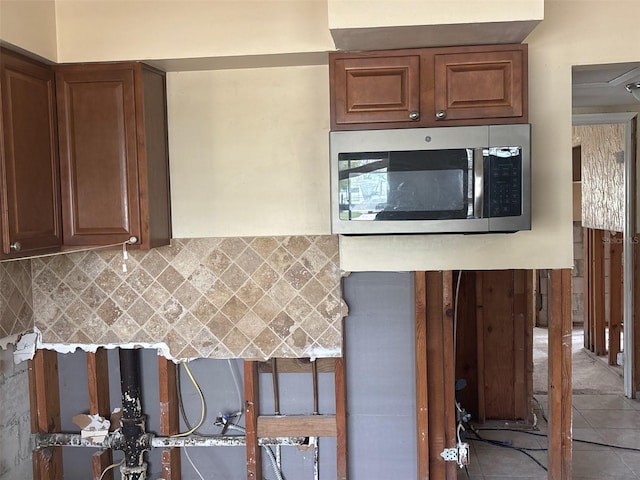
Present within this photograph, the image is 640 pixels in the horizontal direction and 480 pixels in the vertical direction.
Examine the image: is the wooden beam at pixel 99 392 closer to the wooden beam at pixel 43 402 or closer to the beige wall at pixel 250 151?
the wooden beam at pixel 43 402

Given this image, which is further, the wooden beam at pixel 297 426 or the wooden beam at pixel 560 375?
the wooden beam at pixel 297 426

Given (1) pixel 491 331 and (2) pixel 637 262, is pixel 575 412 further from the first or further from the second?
(2) pixel 637 262

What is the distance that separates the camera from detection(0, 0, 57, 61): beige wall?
6.34 feet

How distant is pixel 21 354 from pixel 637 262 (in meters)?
4.08

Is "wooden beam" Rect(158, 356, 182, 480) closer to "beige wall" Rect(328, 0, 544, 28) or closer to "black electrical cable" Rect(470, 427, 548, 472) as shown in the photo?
"beige wall" Rect(328, 0, 544, 28)

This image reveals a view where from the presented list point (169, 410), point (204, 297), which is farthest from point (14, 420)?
point (204, 297)

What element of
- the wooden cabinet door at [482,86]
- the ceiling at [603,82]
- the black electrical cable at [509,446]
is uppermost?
the ceiling at [603,82]

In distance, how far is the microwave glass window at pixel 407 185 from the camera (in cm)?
195

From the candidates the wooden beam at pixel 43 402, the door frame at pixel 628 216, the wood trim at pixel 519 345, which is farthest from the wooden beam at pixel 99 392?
the door frame at pixel 628 216

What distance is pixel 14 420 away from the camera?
246 centimetres

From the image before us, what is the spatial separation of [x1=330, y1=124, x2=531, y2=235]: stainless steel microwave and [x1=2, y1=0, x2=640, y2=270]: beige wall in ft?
0.84

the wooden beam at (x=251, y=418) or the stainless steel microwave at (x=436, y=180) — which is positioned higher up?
the stainless steel microwave at (x=436, y=180)

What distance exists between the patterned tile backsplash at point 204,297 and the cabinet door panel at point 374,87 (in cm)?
61

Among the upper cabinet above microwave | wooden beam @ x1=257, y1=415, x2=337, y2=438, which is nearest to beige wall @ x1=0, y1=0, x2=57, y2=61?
the upper cabinet above microwave
